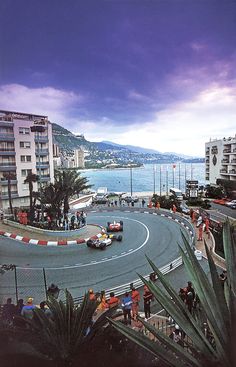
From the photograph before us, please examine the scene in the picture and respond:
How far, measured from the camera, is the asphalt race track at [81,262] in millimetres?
2023

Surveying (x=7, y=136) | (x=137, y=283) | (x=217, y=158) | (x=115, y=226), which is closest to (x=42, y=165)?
(x=7, y=136)

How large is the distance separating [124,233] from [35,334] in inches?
67.5

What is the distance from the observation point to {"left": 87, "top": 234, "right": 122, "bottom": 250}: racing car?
264cm

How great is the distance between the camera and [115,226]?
2.90 metres

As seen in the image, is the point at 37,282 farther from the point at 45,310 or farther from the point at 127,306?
the point at 127,306

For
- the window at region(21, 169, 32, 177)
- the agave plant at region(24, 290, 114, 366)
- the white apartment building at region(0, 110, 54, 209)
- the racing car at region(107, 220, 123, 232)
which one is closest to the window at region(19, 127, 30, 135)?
the white apartment building at region(0, 110, 54, 209)

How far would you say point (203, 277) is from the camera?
1.01 metres

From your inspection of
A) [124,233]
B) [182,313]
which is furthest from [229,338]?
[124,233]

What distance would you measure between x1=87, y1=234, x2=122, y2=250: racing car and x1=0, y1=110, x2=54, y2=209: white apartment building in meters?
0.92

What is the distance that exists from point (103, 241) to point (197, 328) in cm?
177

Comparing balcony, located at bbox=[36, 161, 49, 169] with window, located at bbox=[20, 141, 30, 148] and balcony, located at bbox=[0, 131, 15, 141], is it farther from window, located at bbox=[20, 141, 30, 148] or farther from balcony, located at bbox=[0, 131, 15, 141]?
balcony, located at bbox=[0, 131, 15, 141]

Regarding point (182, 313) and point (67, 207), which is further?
point (67, 207)

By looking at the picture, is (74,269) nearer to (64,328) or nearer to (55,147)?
(64,328)

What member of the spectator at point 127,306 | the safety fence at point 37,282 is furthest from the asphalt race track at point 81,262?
the spectator at point 127,306
